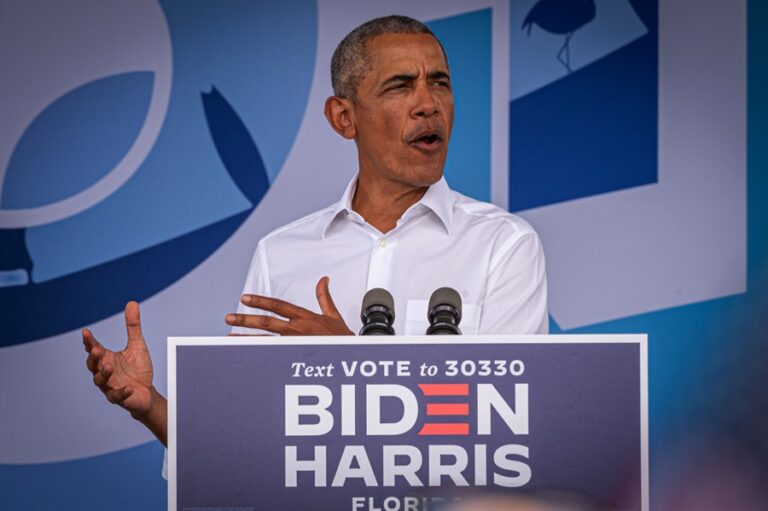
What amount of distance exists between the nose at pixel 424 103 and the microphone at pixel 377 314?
0.95 m

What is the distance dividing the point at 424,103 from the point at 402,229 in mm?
311

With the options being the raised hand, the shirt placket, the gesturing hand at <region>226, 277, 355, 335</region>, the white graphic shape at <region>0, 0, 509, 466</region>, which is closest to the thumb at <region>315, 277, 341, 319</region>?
the gesturing hand at <region>226, 277, 355, 335</region>

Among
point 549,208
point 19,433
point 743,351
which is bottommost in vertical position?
point 19,433

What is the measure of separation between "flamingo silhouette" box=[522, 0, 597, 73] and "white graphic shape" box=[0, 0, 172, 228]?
119 centimetres

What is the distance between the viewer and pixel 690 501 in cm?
100

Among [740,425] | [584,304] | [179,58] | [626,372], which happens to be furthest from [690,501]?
[179,58]

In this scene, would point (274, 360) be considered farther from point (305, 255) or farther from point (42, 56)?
point (42, 56)

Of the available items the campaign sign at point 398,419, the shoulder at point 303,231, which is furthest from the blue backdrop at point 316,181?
the campaign sign at point 398,419

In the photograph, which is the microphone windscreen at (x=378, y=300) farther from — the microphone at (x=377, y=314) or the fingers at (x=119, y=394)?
the fingers at (x=119, y=394)

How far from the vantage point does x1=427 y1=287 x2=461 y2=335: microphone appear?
1700mm

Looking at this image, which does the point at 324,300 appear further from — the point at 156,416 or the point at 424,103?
the point at 424,103

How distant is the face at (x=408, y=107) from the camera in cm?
266

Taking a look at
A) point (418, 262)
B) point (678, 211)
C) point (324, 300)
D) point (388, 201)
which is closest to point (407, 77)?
point (388, 201)

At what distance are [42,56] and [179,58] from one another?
0.45 m
